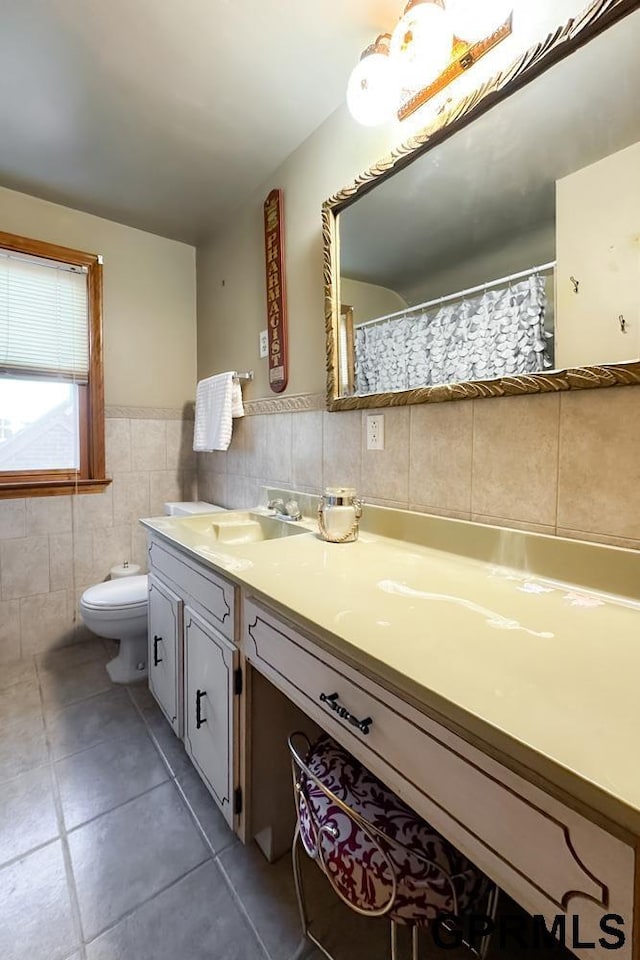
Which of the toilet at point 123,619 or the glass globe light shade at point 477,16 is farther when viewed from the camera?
the toilet at point 123,619

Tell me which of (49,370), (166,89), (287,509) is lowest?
(287,509)

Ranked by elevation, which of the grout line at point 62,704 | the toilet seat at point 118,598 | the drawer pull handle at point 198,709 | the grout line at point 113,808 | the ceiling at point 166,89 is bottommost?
the grout line at point 113,808

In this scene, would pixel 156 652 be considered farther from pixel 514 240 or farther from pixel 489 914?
pixel 514 240

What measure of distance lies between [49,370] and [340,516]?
1.80m

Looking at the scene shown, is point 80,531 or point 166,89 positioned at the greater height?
point 166,89

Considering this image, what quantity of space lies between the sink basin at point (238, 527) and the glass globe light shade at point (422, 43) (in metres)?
1.36

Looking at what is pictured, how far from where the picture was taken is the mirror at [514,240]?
32.5 inches

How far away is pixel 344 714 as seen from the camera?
685 millimetres

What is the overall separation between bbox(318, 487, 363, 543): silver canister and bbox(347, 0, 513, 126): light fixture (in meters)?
1.10

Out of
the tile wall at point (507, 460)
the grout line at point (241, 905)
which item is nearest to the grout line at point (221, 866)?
the grout line at point (241, 905)

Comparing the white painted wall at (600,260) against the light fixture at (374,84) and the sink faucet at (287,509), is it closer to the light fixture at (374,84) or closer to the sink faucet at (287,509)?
the light fixture at (374,84)

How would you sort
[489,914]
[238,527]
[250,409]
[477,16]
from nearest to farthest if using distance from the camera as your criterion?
1. [489,914]
2. [477,16]
3. [238,527]
4. [250,409]

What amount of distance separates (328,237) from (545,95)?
0.72 metres

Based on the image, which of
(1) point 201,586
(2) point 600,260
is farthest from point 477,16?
(1) point 201,586
